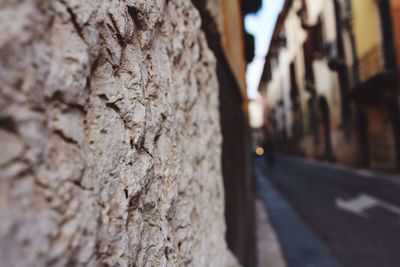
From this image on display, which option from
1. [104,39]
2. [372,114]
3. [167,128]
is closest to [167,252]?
[167,128]

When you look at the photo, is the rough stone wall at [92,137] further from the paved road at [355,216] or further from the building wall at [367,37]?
the building wall at [367,37]

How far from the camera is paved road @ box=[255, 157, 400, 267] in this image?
13.1ft

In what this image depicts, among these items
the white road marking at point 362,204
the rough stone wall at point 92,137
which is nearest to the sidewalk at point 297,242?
the white road marking at point 362,204

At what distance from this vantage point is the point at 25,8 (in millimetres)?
399

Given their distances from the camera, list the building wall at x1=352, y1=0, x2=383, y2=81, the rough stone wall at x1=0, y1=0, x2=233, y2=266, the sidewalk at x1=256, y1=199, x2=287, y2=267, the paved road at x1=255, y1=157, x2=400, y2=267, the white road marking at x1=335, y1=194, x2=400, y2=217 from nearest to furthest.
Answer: the rough stone wall at x1=0, y1=0, x2=233, y2=266 < the sidewalk at x1=256, y1=199, x2=287, y2=267 < the paved road at x1=255, y1=157, x2=400, y2=267 < the white road marking at x1=335, y1=194, x2=400, y2=217 < the building wall at x1=352, y1=0, x2=383, y2=81

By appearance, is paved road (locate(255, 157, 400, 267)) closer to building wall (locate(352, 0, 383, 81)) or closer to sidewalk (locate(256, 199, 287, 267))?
sidewalk (locate(256, 199, 287, 267))

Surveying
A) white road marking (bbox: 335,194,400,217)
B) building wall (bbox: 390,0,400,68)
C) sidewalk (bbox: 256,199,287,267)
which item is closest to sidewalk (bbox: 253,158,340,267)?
sidewalk (bbox: 256,199,287,267)

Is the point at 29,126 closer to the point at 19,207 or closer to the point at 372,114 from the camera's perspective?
the point at 19,207

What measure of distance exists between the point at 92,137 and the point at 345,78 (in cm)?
1706

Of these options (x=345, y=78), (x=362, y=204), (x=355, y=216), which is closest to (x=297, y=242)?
(x=355, y=216)

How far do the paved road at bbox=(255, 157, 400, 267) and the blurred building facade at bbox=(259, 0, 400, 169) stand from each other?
12.2 ft

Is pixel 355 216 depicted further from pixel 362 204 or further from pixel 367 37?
pixel 367 37

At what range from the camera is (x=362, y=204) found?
6.59 meters

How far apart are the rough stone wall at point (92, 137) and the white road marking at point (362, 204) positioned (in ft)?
18.4
